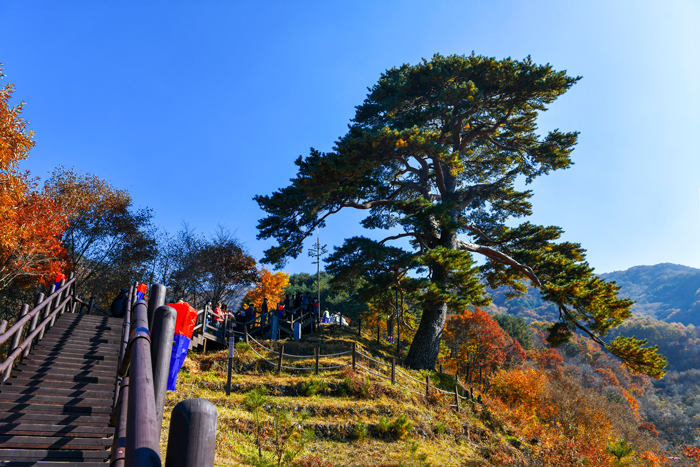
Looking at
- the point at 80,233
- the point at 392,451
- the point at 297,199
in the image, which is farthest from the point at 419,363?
the point at 80,233

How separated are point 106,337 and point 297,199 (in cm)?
905

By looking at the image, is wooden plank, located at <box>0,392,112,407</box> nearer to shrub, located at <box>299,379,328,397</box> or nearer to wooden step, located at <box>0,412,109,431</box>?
wooden step, located at <box>0,412,109,431</box>

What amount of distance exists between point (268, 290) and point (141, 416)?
41.4 m

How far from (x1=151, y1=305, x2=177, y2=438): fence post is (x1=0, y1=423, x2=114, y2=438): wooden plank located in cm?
373

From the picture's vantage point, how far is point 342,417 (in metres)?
11.5

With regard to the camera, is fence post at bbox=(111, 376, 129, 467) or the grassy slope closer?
fence post at bbox=(111, 376, 129, 467)

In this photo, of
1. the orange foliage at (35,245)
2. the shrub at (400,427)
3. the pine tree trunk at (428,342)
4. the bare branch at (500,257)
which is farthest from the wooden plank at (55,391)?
the bare branch at (500,257)

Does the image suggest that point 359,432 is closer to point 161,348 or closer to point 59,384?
point 59,384

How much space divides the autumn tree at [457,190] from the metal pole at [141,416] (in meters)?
Answer: 13.0

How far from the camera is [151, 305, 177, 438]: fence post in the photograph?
1.63 meters

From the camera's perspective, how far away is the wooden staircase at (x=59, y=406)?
3.83m

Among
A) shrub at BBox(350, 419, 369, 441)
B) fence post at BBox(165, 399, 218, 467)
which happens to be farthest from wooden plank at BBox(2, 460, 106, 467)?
shrub at BBox(350, 419, 369, 441)

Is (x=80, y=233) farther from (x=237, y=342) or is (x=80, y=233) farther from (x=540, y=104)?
(x=540, y=104)

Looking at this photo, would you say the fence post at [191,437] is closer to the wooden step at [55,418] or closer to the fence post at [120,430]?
the fence post at [120,430]
